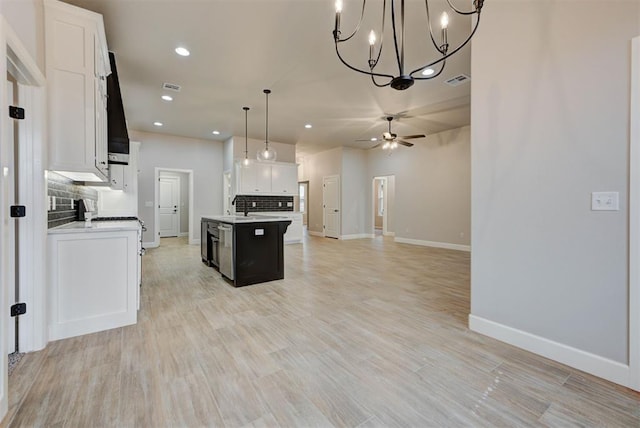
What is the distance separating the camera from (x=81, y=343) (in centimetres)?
221

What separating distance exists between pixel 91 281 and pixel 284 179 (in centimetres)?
587

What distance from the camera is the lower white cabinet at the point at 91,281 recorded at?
7.34 feet

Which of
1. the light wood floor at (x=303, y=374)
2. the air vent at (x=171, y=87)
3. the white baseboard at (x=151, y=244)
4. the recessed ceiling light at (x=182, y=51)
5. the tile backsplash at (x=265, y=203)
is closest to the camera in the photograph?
the light wood floor at (x=303, y=374)

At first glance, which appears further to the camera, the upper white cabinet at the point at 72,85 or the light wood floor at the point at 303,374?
the upper white cabinet at the point at 72,85

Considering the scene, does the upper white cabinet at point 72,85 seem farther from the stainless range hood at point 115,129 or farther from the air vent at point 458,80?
the air vent at point 458,80

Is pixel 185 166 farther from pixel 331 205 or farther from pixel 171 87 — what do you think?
pixel 331 205

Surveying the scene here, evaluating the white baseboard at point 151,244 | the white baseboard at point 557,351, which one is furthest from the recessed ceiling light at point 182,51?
the white baseboard at point 151,244

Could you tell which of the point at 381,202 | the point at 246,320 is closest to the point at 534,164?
the point at 246,320

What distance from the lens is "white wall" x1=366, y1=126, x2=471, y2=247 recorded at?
22.2ft

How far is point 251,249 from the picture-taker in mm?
3830

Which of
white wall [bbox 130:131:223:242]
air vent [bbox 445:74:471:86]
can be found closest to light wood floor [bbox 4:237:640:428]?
air vent [bbox 445:74:471:86]

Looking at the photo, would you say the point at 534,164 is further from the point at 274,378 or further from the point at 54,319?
the point at 54,319

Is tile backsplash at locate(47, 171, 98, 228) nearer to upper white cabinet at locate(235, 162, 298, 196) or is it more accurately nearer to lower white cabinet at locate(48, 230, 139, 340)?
lower white cabinet at locate(48, 230, 139, 340)

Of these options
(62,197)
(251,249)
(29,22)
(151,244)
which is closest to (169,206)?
(151,244)
